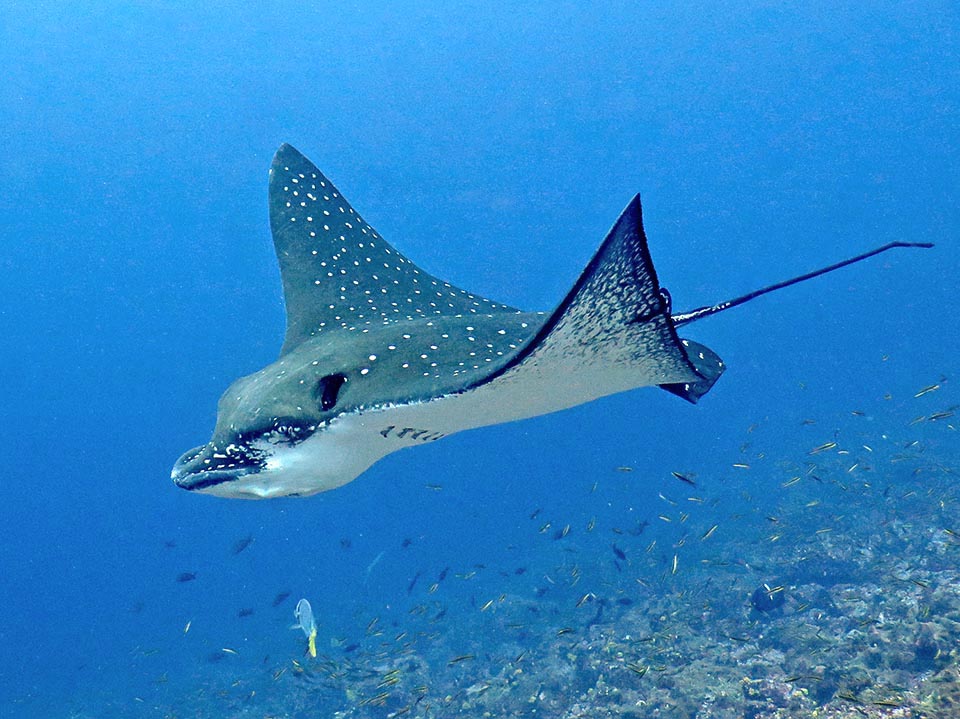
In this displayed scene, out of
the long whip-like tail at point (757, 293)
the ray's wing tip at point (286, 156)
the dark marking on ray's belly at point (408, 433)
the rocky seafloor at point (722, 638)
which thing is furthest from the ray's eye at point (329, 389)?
the rocky seafloor at point (722, 638)

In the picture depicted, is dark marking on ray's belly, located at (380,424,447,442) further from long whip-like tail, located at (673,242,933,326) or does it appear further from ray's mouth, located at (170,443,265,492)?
long whip-like tail, located at (673,242,933,326)

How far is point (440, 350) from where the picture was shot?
321 cm

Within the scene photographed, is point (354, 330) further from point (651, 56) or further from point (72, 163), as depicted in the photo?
point (651, 56)

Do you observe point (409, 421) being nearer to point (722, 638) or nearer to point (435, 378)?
point (435, 378)

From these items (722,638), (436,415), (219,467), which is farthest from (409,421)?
(722,638)

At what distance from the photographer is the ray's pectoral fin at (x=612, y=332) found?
227cm

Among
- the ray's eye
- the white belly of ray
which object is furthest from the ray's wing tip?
the white belly of ray

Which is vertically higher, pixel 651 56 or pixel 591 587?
pixel 651 56

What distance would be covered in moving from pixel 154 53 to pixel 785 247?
76060mm

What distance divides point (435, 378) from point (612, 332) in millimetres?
811

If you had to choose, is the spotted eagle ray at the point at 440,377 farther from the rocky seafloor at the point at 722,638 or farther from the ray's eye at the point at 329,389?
the rocky seafloor at the point at 722,638

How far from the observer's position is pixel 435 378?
9.36 feet

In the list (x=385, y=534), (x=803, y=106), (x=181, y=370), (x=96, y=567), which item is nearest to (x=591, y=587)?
(x=385, y=534)

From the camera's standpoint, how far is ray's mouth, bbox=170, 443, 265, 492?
292 centimetres
